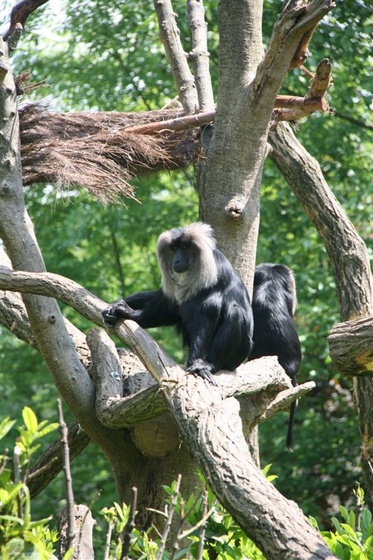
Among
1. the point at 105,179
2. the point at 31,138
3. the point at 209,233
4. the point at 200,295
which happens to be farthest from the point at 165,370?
the point at 31,138

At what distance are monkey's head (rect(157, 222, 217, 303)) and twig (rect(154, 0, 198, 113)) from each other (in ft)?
4.71

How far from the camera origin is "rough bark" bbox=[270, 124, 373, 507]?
645 centimetres

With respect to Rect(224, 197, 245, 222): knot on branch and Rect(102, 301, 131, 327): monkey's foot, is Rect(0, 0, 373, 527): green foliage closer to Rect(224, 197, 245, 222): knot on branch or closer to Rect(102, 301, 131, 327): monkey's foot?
Rect(224, 197, 245, 222): knot on branch

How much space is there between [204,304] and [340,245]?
201cm

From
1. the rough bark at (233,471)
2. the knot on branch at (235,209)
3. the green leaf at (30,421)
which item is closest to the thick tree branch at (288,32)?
the knot on branch at (235,209)

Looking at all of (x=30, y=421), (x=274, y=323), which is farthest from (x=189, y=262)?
(x=30, y=421)

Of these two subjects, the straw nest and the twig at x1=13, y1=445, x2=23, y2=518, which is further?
the straw nest

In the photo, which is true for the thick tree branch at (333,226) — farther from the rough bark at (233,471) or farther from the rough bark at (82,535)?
the rough bark at (82,535)

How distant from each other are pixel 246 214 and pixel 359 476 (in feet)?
18.7

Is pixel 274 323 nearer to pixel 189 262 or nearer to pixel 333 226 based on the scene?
pixel 333 226

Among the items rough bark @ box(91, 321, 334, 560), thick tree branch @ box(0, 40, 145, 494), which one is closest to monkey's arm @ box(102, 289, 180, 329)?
A: thick tree branch @ box(0, 40, 145, 494)

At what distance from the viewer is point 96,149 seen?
577cm

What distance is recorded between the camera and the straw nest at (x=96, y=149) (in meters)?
5.54

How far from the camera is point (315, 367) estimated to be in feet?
33.3
